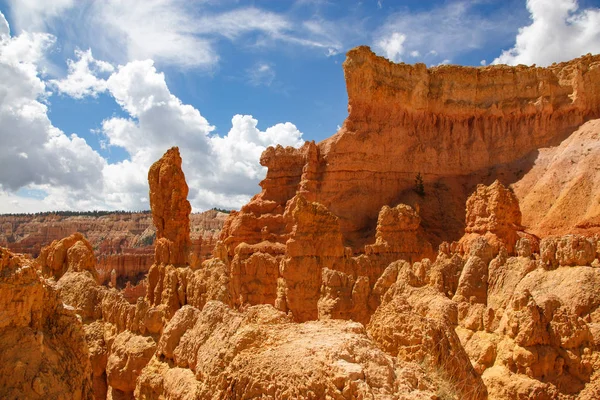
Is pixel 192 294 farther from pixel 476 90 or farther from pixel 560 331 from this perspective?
pixel 476 90

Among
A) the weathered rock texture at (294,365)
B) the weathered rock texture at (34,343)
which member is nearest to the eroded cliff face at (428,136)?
the weathered rock texture at (34,343)

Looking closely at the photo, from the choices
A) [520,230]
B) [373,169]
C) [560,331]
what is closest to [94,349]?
[560,331]

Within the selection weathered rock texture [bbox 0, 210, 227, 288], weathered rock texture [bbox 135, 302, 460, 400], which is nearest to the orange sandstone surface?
weathered rock texture [bbox 135, 302, 460, 400]

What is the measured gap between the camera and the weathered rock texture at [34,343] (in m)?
4.89

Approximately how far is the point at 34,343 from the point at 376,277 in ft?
53.5

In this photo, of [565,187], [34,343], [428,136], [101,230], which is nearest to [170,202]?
[34,343]

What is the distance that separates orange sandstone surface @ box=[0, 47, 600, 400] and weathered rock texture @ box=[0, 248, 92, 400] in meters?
0.02

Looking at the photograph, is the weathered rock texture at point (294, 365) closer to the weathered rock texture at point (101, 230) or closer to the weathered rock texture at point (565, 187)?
the weathered rock texture at point (565, 187)

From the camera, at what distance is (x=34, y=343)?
5172 millimetres

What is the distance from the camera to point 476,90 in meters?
41.4

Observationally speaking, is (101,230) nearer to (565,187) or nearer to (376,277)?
(565,187)

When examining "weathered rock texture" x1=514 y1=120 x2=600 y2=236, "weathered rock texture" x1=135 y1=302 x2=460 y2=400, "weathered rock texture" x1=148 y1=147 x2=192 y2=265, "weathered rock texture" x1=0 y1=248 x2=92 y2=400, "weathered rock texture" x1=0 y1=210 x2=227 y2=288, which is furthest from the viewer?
"weathered rock texture" x1=0 y1=210 x2=227 y2=288

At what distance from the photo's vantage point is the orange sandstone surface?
4.93m

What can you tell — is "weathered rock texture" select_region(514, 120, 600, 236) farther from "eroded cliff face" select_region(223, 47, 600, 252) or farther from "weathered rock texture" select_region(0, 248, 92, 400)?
"weathered rock texture" select_region(0, 248, 92, 400)
